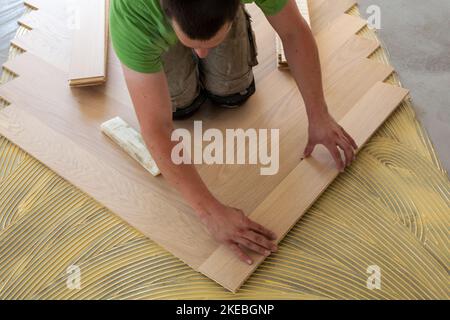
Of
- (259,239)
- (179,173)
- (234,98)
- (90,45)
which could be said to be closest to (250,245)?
(259,239)

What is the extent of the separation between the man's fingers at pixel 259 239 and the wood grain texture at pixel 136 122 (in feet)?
0.54

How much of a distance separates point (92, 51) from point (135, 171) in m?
0.79

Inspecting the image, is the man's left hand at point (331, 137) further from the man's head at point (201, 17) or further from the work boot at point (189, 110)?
the man's head at point (201, 17)

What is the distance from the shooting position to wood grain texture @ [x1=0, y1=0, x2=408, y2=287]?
169 cm

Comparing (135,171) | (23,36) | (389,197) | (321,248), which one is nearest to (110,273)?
(135,171)

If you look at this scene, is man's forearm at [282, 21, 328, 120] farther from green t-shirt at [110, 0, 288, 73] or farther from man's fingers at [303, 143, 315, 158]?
green t-shirt at [110, 0, 288, 73]

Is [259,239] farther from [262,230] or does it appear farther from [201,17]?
[201,17]

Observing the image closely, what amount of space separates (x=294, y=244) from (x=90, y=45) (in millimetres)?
1470

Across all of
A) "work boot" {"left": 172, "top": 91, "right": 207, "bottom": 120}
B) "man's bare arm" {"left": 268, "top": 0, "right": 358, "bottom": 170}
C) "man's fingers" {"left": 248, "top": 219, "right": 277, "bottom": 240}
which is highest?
"work boot" {"left": 172, "top": 91, "right": 207, "bottom": 120}

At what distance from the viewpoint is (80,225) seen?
1.67 meters

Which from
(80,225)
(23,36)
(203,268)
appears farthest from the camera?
(23,36)

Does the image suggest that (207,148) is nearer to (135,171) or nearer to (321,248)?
(135,171)

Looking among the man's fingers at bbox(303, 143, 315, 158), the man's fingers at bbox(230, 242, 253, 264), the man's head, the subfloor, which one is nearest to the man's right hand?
the man's fingers at bbox(230, 242, 253, 264)

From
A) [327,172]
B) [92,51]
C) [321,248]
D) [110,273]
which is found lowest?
[110,273]
